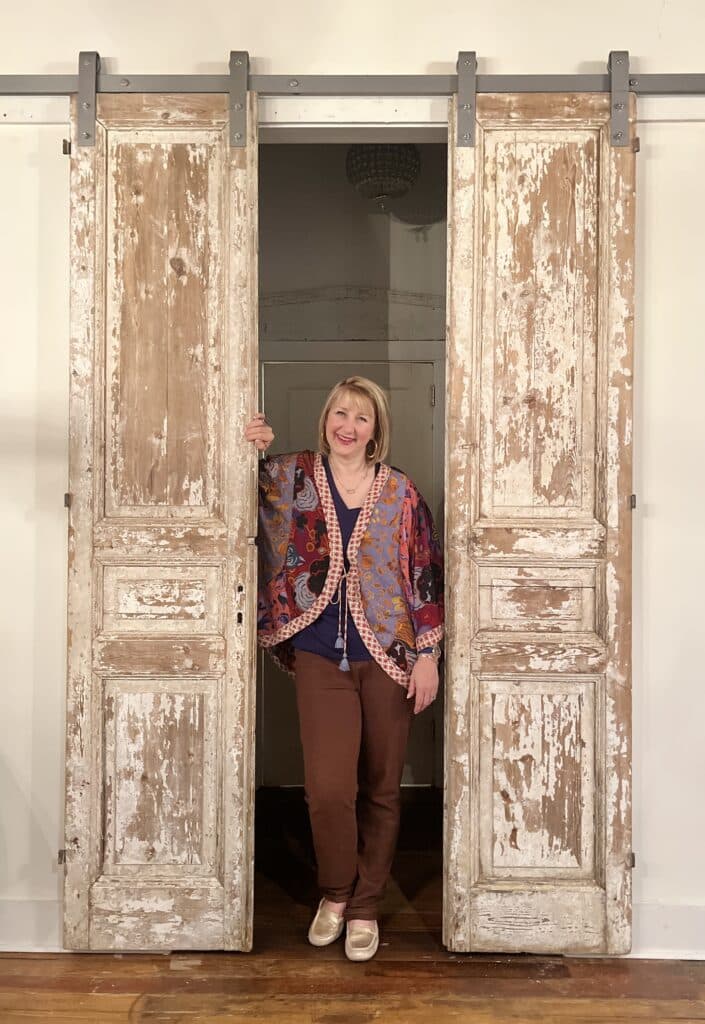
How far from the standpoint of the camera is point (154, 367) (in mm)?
2719

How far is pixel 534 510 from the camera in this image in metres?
2.71

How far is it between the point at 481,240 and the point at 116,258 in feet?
3.75

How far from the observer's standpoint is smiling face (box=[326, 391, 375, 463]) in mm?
2746

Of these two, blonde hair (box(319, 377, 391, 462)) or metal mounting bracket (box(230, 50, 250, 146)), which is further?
blonde hair (box(319, 377, 391, 462))

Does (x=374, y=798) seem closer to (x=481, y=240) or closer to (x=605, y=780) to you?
(x=605, y=780)

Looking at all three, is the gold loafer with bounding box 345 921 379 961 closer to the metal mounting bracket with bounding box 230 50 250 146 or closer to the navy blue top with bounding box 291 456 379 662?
the navy blue top with bounding box 291 456 379 662

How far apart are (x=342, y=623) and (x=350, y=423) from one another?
0.63m

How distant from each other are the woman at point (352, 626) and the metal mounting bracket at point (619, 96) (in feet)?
3.57

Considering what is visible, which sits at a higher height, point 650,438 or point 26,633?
point 650,438

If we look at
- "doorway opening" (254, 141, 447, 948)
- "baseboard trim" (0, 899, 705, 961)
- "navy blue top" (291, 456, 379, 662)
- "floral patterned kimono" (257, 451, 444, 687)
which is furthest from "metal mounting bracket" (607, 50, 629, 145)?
"baseboard trim" (0, 899, 705, 961)

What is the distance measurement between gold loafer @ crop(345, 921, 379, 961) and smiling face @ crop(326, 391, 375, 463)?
1485mm

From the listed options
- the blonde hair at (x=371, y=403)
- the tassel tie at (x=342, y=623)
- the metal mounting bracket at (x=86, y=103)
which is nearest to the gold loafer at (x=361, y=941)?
the tassel tie at (x=342, y=623)

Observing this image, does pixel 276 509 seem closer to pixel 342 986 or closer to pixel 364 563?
pixel 364 563

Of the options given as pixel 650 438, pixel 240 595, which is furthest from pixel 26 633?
pixel 650 438
